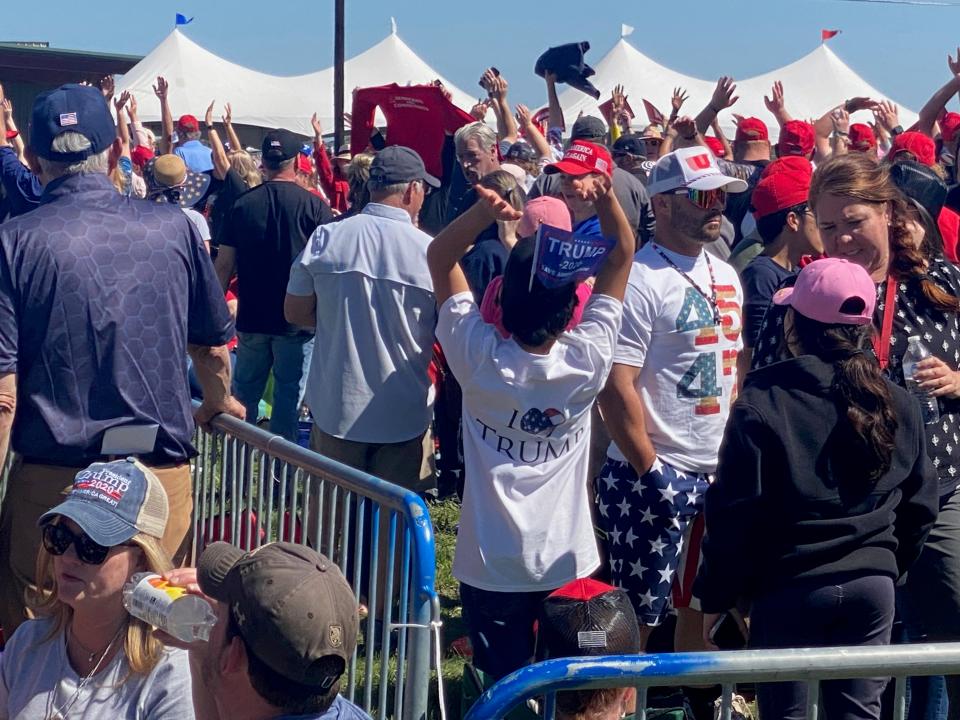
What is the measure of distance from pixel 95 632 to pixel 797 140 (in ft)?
24.7

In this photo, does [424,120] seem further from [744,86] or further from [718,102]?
[744,86]

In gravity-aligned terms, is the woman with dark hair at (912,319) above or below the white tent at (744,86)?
above

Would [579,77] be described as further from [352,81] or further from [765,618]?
[352,81]

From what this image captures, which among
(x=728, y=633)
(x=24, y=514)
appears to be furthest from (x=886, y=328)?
(x=24, y=514)

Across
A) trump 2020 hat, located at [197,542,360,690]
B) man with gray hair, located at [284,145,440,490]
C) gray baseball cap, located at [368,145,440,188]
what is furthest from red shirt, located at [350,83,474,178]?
trump 2020 hat, located at [197,542,360,690]

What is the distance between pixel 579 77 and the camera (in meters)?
11.2

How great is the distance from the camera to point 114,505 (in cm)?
307

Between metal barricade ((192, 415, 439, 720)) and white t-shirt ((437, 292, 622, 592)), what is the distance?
1.03 ft

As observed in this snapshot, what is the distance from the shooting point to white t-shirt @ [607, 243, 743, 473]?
436cm

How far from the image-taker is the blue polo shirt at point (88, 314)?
3715mm

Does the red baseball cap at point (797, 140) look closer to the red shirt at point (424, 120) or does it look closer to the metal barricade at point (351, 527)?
the red shirt at point (424, 120)

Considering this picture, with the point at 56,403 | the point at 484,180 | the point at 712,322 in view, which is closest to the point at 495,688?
the point at 56,403

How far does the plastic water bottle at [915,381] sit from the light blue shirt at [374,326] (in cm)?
215

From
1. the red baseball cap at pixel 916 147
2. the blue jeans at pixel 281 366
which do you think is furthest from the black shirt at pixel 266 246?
the red baseball cap at pixel 916 147
